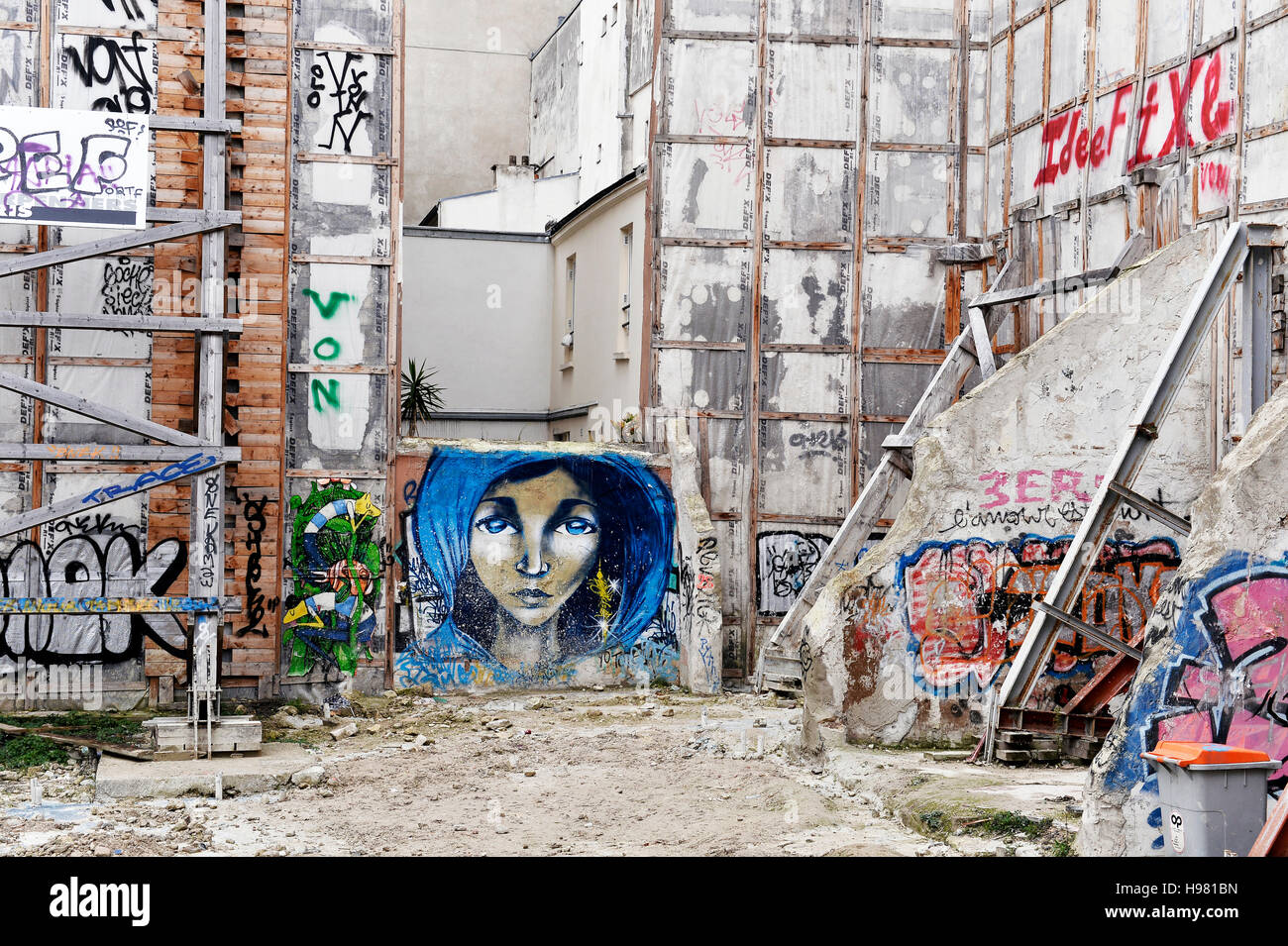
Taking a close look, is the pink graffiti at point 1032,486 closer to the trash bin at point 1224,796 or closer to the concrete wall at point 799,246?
the concrete wall at point 799,246

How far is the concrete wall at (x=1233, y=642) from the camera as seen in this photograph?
729cm

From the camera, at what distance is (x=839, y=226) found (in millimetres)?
16031

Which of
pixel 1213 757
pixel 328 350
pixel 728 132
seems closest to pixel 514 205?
pixel 728 132

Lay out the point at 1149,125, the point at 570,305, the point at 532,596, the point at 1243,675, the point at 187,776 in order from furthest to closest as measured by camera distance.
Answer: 1. the point at 570,305
2. the point at 532,596
3. the point at 1149,125
4. the point at 187,776
5. the point at 1243,675

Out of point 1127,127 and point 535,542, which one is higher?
point 1127,127

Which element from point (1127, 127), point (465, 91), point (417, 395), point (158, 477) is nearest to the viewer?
point (158, 477)

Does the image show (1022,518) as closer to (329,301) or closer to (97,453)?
(329,301)

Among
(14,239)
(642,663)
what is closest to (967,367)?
(642,663)

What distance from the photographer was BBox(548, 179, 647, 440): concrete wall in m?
16.9

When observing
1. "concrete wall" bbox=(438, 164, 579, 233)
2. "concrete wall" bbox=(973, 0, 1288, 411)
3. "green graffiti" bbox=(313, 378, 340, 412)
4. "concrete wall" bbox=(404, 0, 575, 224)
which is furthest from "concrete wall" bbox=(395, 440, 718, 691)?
"concrete wall" bbox=(404, 0, 575, 224)

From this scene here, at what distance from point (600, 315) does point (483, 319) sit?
4.12 meters

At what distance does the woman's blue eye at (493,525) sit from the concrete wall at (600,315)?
2435 mm

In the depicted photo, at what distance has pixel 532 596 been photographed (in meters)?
14.8
